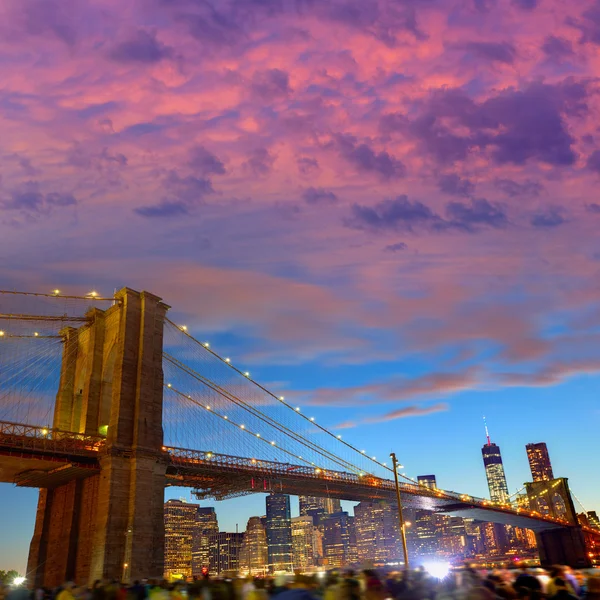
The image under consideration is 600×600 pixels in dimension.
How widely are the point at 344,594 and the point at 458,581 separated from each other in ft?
13.8

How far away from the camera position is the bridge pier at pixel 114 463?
39125 mm

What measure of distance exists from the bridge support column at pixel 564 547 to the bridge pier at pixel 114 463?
319 ft

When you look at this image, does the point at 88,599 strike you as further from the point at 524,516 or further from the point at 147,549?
the point at 524,516

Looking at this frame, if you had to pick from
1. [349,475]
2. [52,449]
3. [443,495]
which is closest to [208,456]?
[52,449]

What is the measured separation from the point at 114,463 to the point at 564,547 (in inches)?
4352

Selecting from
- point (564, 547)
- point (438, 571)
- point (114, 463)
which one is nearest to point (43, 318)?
point (114, 463)

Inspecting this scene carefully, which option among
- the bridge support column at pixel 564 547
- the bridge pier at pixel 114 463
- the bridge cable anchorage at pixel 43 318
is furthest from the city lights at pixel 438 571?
the bridge support column at pixel 564 547

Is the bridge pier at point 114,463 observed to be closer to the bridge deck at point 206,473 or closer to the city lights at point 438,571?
the bridge deck at point 206,473

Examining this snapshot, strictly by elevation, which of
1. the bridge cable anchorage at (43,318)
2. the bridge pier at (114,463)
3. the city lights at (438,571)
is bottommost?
the city lights at (438,571)

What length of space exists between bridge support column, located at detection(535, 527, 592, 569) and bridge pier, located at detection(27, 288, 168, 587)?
97.1 meters

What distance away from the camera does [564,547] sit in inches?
4614

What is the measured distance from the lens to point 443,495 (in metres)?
97.1

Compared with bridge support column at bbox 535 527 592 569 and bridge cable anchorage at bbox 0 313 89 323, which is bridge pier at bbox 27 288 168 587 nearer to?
bridge cable anchorage at bbox 0 313 89 323

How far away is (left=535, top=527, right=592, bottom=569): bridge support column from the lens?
111m
